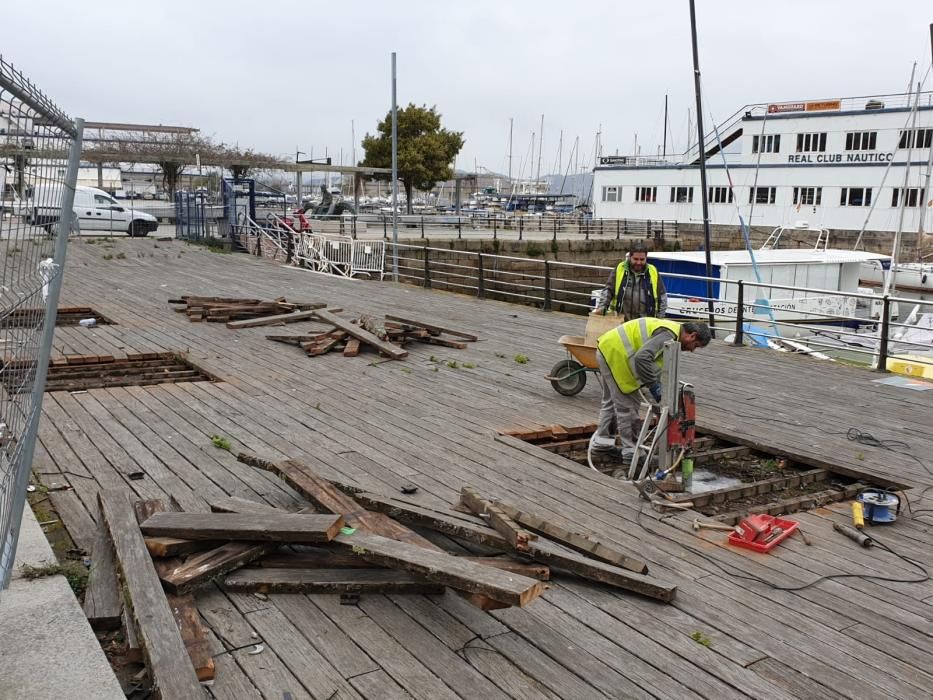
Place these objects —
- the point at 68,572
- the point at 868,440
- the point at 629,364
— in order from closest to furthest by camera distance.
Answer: the point at 68,572 → the point at 629,364 → the point at 868,440

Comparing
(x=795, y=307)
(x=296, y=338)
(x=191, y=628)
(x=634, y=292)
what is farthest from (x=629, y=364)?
(x=795, y=307)

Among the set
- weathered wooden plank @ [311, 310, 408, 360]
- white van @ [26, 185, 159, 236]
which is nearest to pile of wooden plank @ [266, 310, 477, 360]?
weathered wooden plank @ [311, 310, 408, 360]

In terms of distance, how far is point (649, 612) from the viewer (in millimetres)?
4754

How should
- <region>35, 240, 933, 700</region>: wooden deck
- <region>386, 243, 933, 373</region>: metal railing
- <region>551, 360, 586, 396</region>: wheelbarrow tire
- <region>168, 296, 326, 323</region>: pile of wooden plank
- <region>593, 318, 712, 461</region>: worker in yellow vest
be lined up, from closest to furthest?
1. <region>35, 240, 933, 700</region>: wooden deck
2. <region>593, 318, 712, 461</region>: worker in yellow vest
3. <region>551, 360, 586, 396</region>: wheelbarrow tire
4. <region>168, 296, 326, 323</region>: pile of wooden plank
5. <region>386, 243, 933, 373</region>: metal railing

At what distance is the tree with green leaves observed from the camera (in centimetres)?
5228

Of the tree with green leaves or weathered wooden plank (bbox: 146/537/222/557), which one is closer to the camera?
weathered wooden plank (bbox: 146/537/222/557)

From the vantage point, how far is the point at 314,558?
4.96 m

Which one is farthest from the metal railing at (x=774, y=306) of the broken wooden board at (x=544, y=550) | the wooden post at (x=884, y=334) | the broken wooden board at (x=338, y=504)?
the broken wooden board at (x=544, y=550)

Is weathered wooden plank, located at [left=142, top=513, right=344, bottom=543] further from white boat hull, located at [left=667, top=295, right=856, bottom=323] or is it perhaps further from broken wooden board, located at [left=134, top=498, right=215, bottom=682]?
white boat hull, located at [left=667, top=295, right=856, bottom=323]

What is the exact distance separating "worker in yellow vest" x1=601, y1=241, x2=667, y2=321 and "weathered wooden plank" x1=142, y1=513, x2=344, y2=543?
16.6ft

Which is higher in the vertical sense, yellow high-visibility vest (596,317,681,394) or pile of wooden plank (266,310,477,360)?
yellow high-visibility vest (596,317,681,394)

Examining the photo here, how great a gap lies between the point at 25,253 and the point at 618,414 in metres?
4.85

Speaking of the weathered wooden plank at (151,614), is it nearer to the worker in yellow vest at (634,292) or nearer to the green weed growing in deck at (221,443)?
the green weed growing in deck at (221,443)

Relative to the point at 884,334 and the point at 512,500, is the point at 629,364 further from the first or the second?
the point at 884,334
